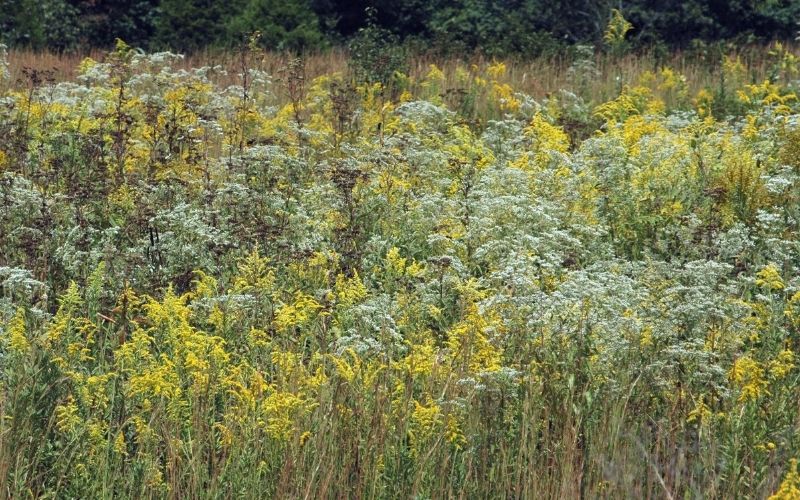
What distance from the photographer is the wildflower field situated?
4129mm

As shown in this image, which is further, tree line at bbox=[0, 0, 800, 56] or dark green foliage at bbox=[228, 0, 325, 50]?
tree line at bbox=[0, 0, 800, 56]

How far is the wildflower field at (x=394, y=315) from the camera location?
4129 mm

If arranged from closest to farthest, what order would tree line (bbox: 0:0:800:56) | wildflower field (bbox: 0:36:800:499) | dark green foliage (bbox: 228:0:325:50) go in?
wildflower field (bbox: 0:36:800:499), dark green foliage (bbox: 228:0:325:50), tree line (bbox: 0:0:800:56)

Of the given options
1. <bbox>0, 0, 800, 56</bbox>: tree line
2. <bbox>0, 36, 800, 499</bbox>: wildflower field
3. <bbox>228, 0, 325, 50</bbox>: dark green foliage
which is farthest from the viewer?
<bbox>0, 0, 800, 56</bbox>: tree line

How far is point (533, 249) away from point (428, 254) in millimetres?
832

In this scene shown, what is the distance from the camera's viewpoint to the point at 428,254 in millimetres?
6836

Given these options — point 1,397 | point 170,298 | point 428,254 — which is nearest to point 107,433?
point 1,397

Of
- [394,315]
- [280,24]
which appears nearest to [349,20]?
[280,24]

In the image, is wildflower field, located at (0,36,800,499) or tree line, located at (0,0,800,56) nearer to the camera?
wildflower field, located at (0,36,800,499)

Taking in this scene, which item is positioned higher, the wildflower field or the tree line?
the wildflower field

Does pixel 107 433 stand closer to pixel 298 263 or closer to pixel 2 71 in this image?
pixel 298 263

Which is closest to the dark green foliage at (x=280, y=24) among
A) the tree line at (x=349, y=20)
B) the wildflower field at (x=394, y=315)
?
the tree line at (x=349, y=20)

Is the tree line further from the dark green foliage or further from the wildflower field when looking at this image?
the wildflower field

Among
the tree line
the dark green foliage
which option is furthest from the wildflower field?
the tree line
